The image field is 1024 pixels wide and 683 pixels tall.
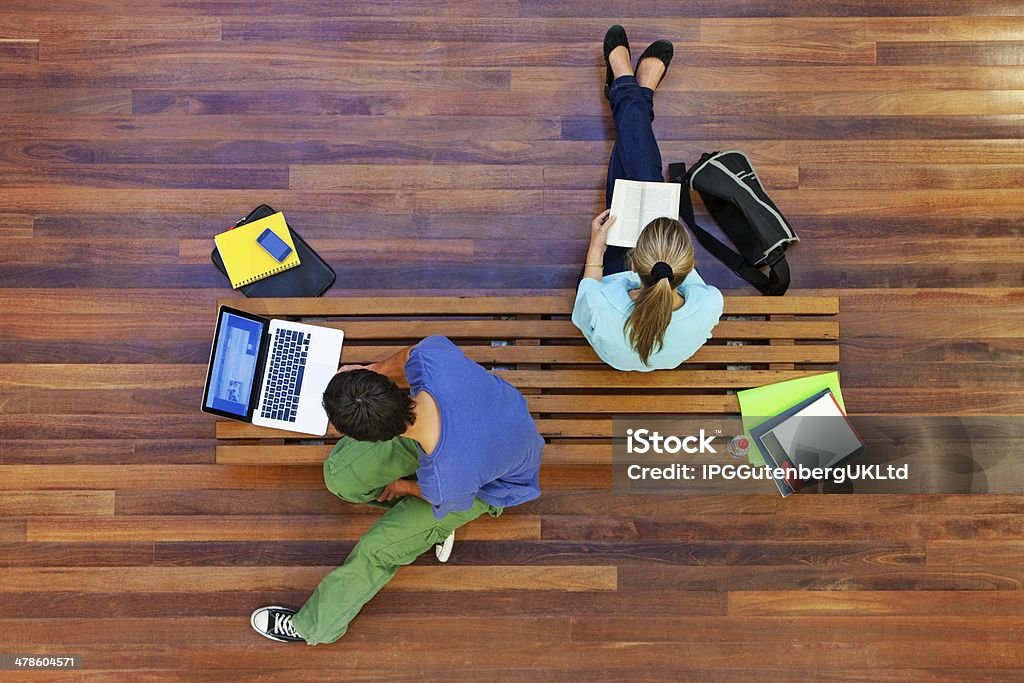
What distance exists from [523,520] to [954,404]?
1.67 meters

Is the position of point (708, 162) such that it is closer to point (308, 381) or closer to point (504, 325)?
point (504, 325)

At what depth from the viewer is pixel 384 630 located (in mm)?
2582

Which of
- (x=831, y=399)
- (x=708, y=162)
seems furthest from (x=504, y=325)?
(x=831, y=399)

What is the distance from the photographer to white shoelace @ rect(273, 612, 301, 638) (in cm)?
251

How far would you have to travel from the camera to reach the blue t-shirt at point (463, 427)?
1.83m

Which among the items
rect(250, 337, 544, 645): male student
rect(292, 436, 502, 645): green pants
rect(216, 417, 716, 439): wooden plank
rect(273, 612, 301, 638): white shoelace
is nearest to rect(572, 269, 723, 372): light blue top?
rect(216, 417, 716, 439): wooden plank

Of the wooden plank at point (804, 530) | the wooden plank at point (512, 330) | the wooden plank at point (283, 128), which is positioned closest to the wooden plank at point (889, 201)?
the wooden plank at point (283, 128)

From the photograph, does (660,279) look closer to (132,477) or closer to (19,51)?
(132,477)

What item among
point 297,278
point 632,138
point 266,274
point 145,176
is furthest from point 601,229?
point 145,176

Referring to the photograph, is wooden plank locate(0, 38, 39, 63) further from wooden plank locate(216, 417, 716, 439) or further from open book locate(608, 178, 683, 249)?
open book locate(608, 178, 683, 249)

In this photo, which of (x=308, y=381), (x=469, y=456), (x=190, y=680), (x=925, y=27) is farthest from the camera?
(x=925, y=27)

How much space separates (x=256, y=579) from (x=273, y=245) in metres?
1.22

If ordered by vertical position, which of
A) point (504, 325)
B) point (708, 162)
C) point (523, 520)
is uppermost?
point (708, 162)

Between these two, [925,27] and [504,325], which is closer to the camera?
[504,325]
